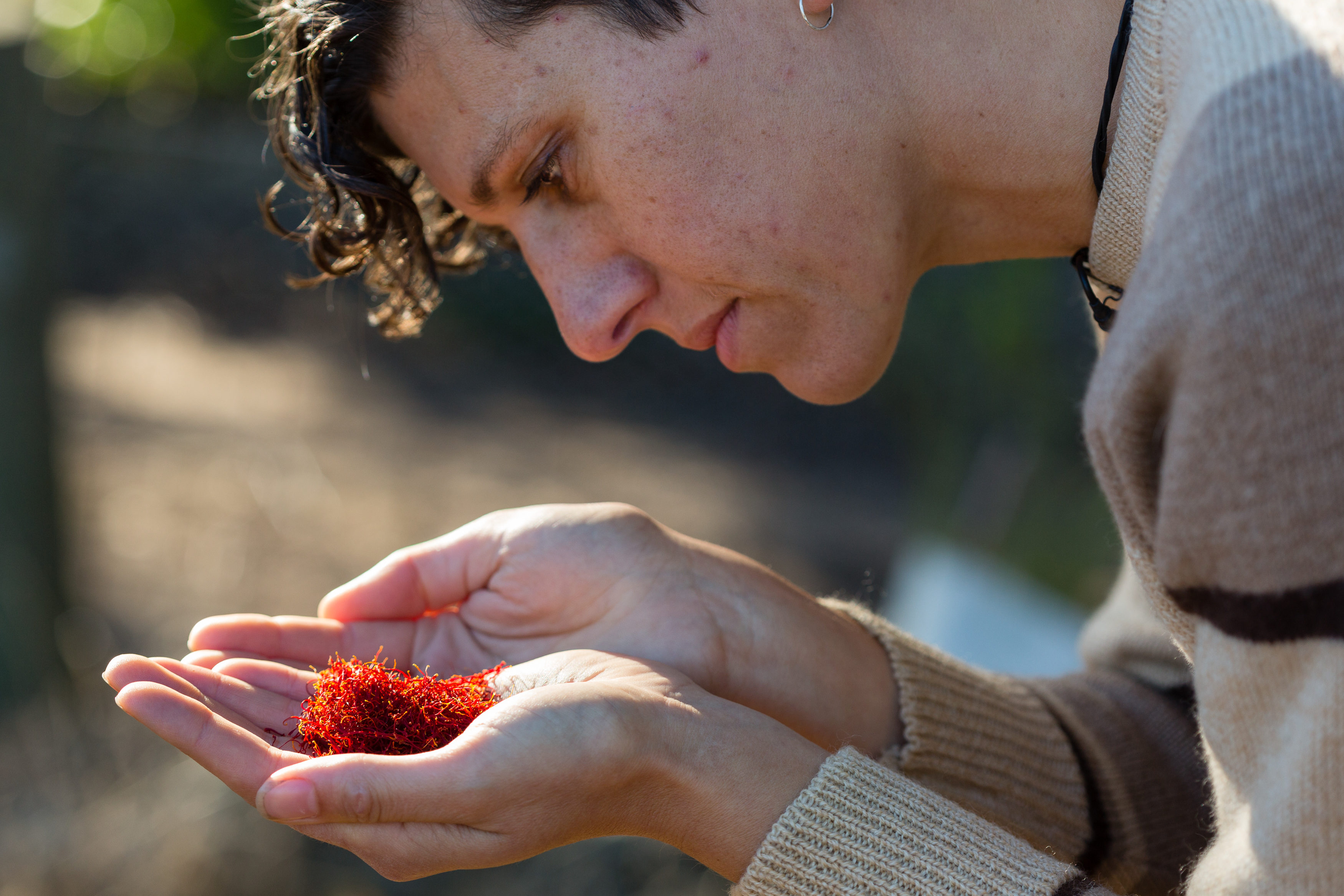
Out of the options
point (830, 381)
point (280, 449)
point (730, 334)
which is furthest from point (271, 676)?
point (280, 449)

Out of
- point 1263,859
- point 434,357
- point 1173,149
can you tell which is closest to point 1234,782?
point 1263,859

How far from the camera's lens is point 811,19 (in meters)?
1.53

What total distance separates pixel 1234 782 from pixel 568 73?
130cm

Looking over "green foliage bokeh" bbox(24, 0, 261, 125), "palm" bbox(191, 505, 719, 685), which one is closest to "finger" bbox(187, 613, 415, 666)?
"palm" bbox(191, 505, 719, 685)

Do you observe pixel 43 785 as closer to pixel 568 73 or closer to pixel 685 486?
pixel 568 73

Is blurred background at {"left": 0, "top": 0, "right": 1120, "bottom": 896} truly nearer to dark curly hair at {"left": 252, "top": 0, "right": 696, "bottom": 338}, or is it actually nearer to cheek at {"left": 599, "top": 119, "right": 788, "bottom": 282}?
dark curly hair at {"left": 252, "top": 0, "right": 696, "bottom": 338}

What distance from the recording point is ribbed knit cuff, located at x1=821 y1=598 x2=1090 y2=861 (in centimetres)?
176

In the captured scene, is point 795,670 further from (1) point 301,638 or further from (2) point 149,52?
(2) point 149,52

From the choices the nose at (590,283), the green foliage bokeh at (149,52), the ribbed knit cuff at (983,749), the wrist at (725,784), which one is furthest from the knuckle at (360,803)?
the green foliage bokeh at (149,52)

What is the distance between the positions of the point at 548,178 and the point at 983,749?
1.24 meters

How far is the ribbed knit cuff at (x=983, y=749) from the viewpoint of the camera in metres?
1.76

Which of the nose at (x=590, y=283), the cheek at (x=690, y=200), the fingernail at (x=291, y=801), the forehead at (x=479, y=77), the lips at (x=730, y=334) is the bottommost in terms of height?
the fingernail at (x=291, y=801)

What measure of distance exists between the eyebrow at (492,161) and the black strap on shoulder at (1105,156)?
0.88 meters

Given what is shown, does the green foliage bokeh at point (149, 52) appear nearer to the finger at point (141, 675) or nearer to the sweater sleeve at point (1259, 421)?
the finger at point (141, 675)
